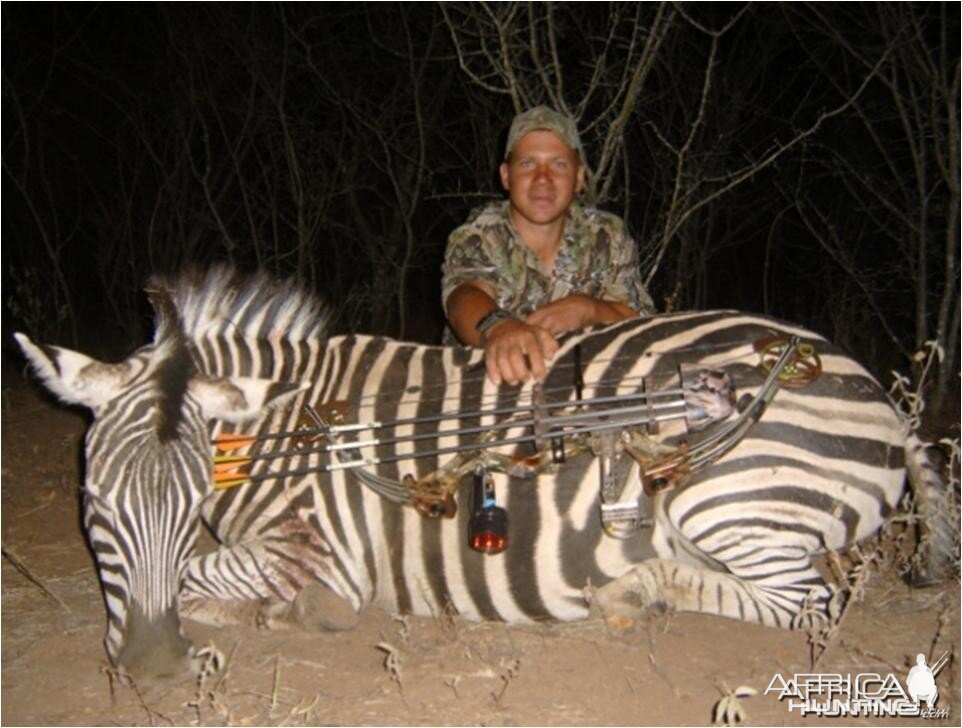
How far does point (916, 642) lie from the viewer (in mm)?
2537

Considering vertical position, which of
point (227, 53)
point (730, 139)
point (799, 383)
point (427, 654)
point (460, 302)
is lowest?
point (427, 654)

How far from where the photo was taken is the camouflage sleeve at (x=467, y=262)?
153 inches

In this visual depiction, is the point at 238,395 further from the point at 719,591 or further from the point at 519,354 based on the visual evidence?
the point at 719,591

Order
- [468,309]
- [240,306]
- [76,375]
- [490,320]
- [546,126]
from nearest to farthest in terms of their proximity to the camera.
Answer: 1. [76,375]
2. [240,306]
3. [490,320]
4. [468,309]
5. [546,126]

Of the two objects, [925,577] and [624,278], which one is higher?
[624,278]

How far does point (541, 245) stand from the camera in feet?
13.4

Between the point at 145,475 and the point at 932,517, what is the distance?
2.34m

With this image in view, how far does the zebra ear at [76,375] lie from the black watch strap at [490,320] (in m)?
1.26

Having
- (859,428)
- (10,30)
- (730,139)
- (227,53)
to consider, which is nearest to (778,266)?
(730,139)

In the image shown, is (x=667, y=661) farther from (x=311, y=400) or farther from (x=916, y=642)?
(x=311, y=400)

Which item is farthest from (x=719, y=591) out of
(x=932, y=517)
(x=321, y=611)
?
(x=321, y=611)

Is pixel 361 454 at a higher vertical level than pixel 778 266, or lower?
lower

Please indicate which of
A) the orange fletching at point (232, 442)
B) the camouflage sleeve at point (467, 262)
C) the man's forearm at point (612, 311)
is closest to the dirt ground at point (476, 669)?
the orange fletching at point (232, 442)

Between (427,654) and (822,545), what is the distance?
1.22m
